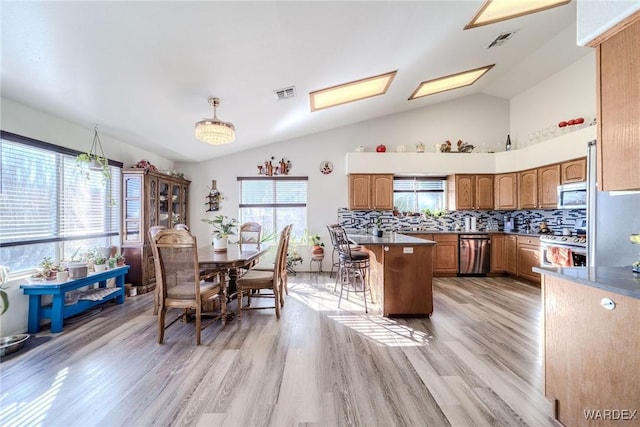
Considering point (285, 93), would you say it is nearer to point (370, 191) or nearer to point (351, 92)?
point (351, 92)

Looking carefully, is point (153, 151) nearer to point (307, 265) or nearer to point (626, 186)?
point (307, 265)

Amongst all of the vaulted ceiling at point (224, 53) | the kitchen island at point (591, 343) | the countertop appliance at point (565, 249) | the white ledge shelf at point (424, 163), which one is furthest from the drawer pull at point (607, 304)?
the white ledge shelf at point (424, 163)

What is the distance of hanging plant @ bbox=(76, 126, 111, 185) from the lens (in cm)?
325

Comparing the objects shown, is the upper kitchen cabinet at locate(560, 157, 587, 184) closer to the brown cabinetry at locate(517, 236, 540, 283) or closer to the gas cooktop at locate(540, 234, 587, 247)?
the gas cooktop at locate(540, 234, 587, 247)

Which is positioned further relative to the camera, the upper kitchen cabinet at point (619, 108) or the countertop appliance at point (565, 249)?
the countertop appliance at point (565, 249)

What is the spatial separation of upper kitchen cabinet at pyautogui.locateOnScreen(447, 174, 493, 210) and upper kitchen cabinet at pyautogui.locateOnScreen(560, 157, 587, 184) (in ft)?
3.90

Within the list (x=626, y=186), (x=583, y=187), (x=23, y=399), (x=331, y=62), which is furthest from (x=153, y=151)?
(x=583, y=187)

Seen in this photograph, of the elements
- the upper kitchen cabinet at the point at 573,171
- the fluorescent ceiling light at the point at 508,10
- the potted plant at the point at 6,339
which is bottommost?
the potted plant at the point at 6,339

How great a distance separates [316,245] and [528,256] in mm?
3726

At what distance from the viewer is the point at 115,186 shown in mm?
3953

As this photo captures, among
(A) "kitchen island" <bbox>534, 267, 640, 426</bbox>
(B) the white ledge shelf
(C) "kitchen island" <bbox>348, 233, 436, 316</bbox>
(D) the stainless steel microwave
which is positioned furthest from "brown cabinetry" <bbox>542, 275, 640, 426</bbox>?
(B) the white ledge shelf

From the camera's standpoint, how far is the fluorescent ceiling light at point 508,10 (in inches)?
110

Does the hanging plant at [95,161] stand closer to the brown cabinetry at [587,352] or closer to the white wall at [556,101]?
the brown cabinetry at [587,352]

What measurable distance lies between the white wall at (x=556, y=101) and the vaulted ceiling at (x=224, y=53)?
0.89 ft
